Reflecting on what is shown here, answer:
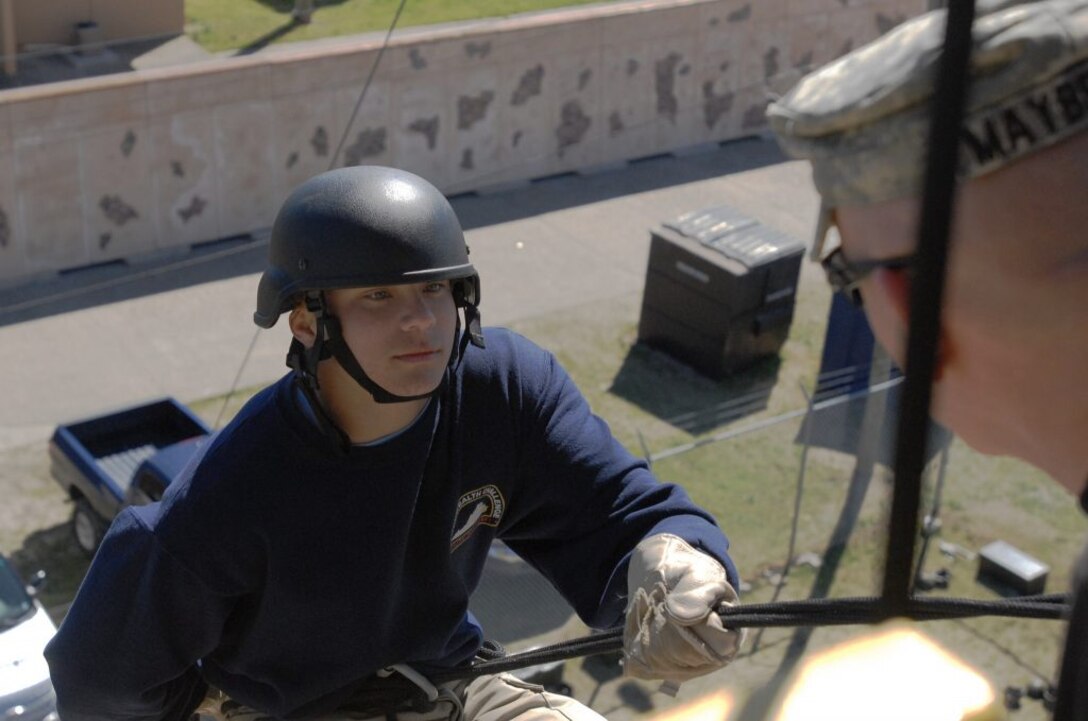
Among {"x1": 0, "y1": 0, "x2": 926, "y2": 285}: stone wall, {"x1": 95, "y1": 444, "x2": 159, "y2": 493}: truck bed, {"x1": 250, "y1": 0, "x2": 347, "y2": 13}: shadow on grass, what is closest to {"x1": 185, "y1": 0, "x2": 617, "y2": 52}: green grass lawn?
{"x1": 250, "y1": 0, "x2": 347, "y2": 13}: shadow on grass

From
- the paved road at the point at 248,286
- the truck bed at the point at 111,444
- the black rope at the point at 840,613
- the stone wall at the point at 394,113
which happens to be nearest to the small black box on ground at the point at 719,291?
the paved road at the point at 248,286

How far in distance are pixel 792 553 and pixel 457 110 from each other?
7673mm

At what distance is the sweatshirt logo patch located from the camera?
3.85 m

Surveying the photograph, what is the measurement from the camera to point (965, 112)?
56.7 inches

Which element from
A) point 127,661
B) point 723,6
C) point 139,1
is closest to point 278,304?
point 127,661

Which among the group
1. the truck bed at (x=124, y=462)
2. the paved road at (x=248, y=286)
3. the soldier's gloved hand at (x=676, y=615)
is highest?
the soldier's gloved hand at (x=676, y=615)

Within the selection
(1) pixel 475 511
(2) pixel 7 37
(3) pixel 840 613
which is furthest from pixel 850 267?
(2) pixel 7 37

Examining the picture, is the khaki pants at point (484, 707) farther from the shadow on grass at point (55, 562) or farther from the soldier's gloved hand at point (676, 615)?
the shadow on grass at point (55, 562)

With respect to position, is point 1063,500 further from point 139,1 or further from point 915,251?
point 139,1

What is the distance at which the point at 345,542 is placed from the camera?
3.64 m

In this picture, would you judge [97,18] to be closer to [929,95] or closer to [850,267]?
[850,267]

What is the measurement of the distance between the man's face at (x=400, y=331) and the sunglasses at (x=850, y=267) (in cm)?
191

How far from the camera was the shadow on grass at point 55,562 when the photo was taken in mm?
10336

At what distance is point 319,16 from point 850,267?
67.1 ft
